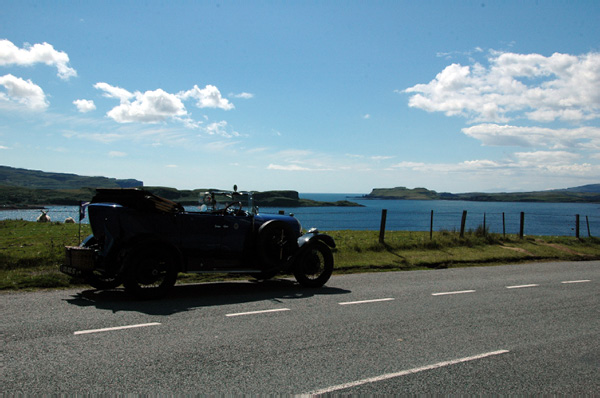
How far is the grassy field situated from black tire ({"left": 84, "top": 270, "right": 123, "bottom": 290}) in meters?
0.99

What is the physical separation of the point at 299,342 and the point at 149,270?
3.71 meters

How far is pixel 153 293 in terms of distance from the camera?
26.1 feet

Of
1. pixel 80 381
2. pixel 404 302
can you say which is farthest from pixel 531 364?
pixel 80 381

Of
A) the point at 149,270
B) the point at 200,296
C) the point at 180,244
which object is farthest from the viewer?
the point at 180,244

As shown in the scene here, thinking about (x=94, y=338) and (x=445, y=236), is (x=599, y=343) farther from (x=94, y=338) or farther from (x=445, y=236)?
(x=445, y=236)

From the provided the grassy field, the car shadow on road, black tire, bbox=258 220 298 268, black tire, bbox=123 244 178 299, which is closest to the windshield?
black tire, bbox=258 220 298 268

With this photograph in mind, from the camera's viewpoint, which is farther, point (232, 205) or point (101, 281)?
point (232, 205)

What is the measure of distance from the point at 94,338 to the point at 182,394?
2127 mm

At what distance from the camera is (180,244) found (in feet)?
28.0

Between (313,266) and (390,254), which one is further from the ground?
(313,266)

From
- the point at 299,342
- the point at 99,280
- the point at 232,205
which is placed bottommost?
the point at 299,342

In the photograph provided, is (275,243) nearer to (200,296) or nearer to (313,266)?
(313,266)

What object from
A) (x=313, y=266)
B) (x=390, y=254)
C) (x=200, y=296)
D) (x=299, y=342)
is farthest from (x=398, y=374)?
(x=390, y=254)

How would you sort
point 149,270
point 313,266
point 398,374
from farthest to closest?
1. point 313,266
2. point 149,270
3. point 398,374
